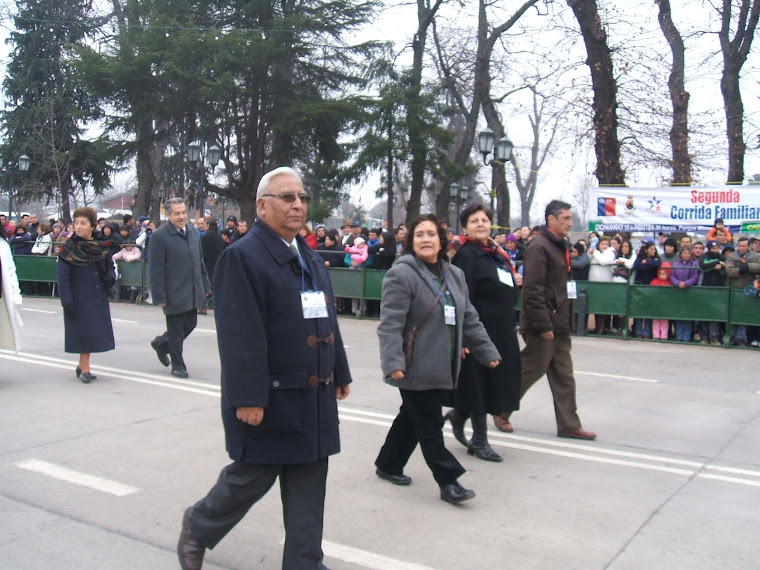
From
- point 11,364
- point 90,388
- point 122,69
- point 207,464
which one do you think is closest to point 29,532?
point 207,464

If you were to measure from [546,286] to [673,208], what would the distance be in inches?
437

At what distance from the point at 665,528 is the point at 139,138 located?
30.3 m

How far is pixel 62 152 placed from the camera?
121ft

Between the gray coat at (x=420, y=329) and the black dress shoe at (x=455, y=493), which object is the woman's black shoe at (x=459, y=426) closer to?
the gray coat at (x=420, y=329)

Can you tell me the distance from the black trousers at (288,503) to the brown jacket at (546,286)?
307cm

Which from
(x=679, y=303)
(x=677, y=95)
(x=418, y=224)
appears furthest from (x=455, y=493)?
(x=677, y=95)

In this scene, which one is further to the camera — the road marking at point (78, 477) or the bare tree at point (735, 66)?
the bare tree at point (735, 66)

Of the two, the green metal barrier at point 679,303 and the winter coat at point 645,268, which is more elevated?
the winter coat at point 645,268

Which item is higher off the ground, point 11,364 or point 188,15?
point 188,15

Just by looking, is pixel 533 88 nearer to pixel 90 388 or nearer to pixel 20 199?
pixel 90 388

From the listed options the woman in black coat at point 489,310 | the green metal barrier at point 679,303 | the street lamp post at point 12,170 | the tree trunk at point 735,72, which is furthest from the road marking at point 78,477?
the street lamp post at point 12,170

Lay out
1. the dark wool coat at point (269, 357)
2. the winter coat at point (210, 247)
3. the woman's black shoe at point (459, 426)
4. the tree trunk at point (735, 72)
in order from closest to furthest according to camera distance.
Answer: the dark wool coat at point (269, 357), the woman's black shoe at point (459, 426), the winter coat at point (210, 247), the tree trunk at point (735, 72)

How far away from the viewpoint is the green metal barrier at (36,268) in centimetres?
1975

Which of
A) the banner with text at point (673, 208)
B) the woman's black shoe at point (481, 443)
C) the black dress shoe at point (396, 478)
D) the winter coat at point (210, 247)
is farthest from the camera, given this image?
the banner with text at point (673, 208)
